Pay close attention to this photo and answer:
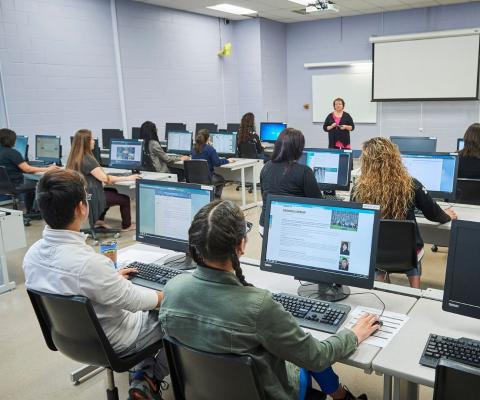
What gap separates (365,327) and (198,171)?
4174 mm

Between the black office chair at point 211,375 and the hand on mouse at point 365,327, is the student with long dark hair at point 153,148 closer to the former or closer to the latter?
the hand on mouse at point 365,327

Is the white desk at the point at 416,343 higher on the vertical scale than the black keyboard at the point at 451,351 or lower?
lower

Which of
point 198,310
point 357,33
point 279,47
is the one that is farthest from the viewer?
point 279,47

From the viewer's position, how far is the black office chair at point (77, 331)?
5.68 feet

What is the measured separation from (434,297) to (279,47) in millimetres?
9019

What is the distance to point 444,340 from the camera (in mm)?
1553

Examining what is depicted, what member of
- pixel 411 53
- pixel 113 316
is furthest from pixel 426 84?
pixel 113 316

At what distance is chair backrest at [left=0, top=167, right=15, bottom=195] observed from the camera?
5.57m

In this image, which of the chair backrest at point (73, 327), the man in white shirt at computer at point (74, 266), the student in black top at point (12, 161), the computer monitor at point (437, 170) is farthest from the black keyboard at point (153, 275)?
the student in black top at point (12, 161)

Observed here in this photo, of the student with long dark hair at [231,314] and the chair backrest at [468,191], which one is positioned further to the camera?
the chair backrest at [468,191]

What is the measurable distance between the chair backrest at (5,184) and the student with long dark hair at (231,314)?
4.88 metres

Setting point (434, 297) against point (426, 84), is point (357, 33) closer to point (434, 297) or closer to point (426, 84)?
point (426, 84)

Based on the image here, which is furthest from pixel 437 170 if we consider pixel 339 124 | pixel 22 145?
pixel 22 145

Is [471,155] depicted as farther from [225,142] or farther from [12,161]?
[12,161]
